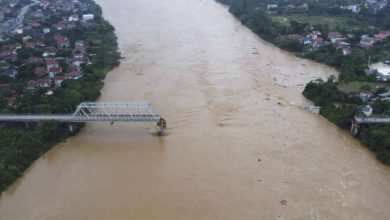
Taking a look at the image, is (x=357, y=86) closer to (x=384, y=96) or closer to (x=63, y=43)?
(x=384, y=96)

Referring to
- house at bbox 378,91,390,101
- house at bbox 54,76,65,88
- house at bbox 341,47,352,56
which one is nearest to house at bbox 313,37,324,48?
house at bbox 341,47,352,56

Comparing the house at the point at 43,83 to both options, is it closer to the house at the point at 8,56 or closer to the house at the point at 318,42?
the house at the point at 8,56

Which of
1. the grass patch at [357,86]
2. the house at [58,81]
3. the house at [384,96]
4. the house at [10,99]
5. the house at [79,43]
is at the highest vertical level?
the house at [384,96]

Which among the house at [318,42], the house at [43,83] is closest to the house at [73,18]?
the house at [43,83]

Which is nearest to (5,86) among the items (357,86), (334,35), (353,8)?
(357,86)

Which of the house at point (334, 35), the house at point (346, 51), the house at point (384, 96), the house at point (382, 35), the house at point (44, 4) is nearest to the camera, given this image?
the house at point (384, 96)

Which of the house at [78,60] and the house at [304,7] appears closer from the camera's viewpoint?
the house at [78,60]

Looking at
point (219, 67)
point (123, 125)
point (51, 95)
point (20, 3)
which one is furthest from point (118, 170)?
point (20, 3)
